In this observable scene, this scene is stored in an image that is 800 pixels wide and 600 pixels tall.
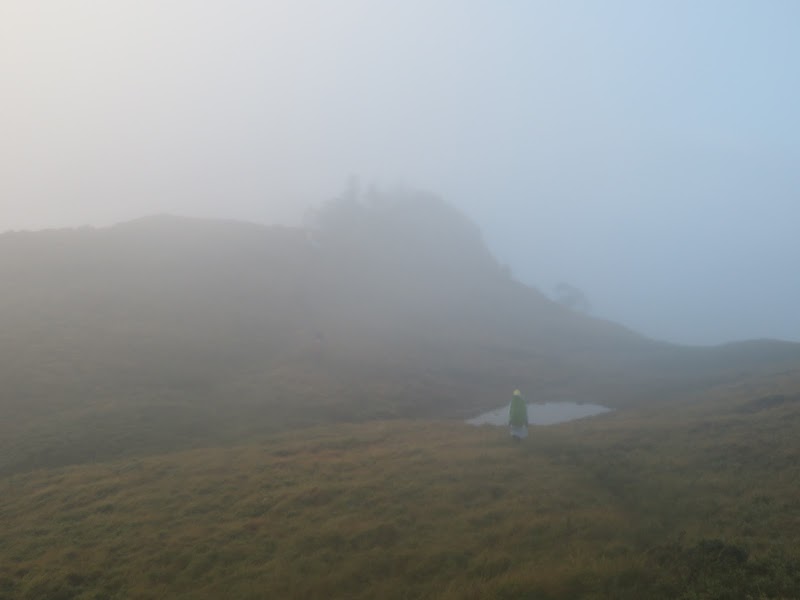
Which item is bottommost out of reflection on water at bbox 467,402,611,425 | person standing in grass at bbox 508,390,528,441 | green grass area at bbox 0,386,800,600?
reflection on water at bbox 467,402,611,425

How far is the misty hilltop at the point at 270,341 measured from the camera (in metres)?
47.6

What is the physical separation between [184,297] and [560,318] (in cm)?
8199

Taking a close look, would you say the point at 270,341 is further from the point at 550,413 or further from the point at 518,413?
the point at 518,413

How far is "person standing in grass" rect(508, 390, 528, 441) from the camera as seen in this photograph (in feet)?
109

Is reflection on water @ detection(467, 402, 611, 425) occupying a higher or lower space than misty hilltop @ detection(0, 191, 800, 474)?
lower

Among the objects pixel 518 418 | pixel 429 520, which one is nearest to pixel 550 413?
pixel 518 418

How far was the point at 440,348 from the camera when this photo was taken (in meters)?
83.6

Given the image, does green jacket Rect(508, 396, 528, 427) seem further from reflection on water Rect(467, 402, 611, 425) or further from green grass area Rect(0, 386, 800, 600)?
reflection on water Rect(467, 402, 611, 425)

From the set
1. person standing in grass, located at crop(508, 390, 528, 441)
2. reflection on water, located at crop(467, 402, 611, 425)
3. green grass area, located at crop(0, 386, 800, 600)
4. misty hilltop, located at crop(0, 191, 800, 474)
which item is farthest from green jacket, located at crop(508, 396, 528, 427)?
misty hilltop, located at crop(0, 191, 800, 474)

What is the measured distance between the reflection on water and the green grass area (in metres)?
19.5

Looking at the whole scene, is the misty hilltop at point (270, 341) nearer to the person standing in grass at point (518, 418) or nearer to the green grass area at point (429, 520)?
the green grass area at point (429, 520)

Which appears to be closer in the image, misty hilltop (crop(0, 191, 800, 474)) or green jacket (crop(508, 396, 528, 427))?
green jacket (crop(508, 396, 528, 427))

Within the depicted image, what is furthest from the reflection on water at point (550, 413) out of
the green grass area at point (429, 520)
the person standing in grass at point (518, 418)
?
the green grass area at point (429, 520)

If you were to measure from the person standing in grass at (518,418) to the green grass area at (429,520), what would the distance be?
0.73 metres
